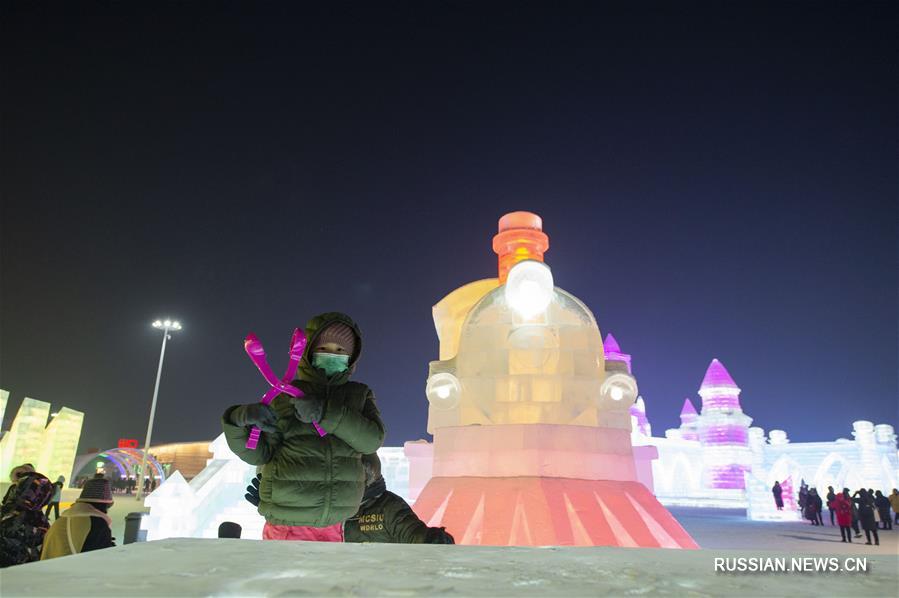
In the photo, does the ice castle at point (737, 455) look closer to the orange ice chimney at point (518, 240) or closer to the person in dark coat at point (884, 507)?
the person in dark coat at point (884, 507)

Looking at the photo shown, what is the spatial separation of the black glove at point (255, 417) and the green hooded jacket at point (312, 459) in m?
0.07

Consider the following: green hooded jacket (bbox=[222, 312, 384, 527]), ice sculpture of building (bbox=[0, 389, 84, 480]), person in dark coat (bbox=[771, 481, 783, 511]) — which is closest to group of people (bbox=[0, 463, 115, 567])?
green hooded jacket (bbox=[222, 312, 384, 527])

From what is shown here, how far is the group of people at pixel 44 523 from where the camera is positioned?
3926mm

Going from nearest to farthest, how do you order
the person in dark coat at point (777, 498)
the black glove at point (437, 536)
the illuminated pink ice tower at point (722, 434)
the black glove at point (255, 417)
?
1. the black glove at point (255, 417)
2. the black glove at point (437, 536)
3. the person in dark coat at point (777, 498)
4. the illuminated pink ice tower at point (722, 434)

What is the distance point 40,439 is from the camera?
2297 cm

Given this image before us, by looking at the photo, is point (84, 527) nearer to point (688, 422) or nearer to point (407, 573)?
point (407, 573)

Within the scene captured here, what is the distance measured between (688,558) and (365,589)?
1.42 metres

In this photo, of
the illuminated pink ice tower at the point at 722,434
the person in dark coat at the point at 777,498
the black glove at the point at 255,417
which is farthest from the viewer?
the illuminated pink ice tower at the point at 722,434

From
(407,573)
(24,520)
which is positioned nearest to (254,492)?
(407,573)

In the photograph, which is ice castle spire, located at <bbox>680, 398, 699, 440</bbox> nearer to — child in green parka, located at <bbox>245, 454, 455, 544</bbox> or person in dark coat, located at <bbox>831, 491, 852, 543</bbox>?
person in dark coat, located at <bbox>831, 491, 852, 543</bbox>

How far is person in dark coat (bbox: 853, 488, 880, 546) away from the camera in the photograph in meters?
11.0

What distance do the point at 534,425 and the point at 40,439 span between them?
957 inches

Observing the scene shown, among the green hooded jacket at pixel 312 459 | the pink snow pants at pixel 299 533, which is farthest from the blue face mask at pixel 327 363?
the pink snow pants at pixel 299 533

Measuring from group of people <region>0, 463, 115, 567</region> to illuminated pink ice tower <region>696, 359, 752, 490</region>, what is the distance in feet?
101
